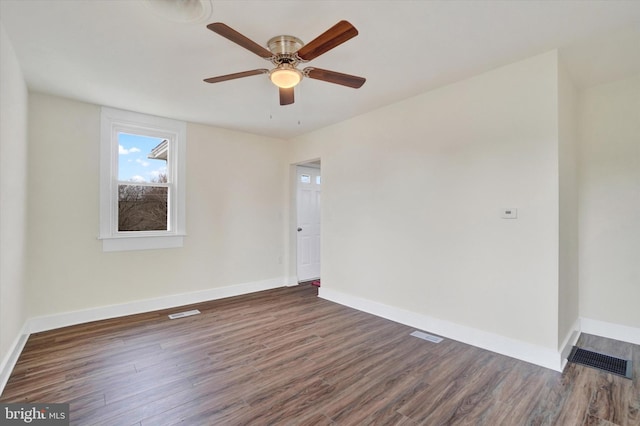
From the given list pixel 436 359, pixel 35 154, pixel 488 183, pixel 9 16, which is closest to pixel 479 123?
pixel 488 183

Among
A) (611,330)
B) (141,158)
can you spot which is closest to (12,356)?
(141,158)

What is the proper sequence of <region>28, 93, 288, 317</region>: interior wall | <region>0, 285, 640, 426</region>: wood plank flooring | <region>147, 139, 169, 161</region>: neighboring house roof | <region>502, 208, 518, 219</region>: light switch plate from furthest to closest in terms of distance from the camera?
1. <region>147, 139, 169, 161</region>: neighboring house roof
2. <region>28, 93, 288, 317</region>: interior wall
3. <region>502, 208, 518, 219</region>: light switch plate
4. <region>0, 285, 640, 426</region>: wood plank flooring

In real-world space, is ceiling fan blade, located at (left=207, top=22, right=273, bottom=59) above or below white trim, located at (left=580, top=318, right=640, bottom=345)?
above

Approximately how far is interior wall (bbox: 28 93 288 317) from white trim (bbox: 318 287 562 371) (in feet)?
6.33

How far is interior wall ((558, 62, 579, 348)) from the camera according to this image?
247 centimetres

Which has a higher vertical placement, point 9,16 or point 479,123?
point 9,16

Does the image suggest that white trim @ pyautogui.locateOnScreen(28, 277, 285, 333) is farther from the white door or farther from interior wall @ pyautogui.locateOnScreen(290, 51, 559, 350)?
interior wall @ pyautogui.locateOnScreen(290, 51, 559, 350)

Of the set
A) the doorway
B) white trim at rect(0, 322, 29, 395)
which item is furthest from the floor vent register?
white trim at rect(0, 322, 29, 395)

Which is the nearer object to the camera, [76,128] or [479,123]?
[479,123]

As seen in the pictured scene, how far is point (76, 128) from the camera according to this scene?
3441mm

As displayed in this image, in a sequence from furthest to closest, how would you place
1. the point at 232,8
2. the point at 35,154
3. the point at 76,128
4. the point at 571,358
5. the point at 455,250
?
the point at 76,128, the point at 35,154, the point at 455,250, the point at 571,358, the point at 232,8

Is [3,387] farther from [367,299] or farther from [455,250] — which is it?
[455,250]

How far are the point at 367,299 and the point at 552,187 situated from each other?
2.36 m

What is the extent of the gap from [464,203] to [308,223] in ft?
10.6
